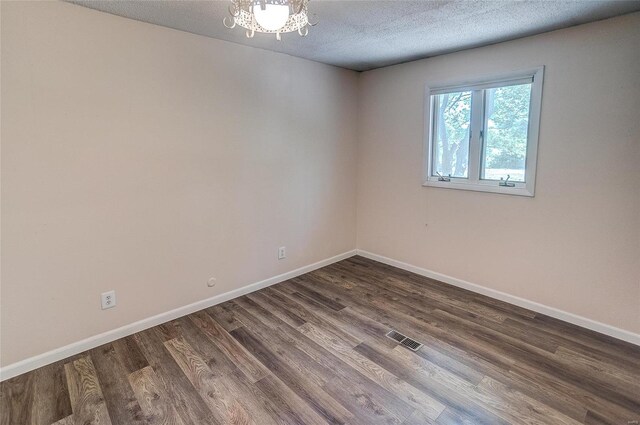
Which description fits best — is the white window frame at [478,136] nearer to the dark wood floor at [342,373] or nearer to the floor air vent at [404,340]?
the dark wood floor at [342,373]

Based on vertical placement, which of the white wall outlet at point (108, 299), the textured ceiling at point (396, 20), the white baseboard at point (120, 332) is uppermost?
the textured ceiling at point (396, 20)

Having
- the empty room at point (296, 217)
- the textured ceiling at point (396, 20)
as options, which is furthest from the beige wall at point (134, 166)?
the textured ceiling at point (396, 20)

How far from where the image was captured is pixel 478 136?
320 cm

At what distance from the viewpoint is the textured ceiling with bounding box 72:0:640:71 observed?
7.07 ft

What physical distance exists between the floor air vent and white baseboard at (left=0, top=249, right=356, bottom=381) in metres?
1.41

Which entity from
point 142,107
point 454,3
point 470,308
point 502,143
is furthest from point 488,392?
point 142,107

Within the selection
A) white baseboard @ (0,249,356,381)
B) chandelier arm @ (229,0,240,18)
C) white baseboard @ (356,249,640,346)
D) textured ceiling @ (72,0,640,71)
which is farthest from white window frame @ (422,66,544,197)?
chandelier arm @ (229,0,240,18)

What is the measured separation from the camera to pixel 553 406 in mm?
1892

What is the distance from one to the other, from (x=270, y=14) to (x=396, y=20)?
1.25 meters

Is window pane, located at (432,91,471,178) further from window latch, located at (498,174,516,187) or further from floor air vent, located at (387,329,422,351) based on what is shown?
floor air vent, located at (387,329,422,351)

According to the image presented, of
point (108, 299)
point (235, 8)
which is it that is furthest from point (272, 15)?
point (108, 299)

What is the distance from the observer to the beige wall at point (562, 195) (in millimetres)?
2426

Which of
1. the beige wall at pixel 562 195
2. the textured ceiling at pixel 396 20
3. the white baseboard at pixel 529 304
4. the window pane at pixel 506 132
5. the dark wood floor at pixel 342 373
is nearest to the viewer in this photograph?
the dark wood floor at pixel 342 373

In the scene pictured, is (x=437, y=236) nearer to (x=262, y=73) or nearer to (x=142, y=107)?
(x=262, y=73)
